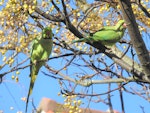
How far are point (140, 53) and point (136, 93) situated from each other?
102cm

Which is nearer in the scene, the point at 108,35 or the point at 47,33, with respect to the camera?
the point at 108,35

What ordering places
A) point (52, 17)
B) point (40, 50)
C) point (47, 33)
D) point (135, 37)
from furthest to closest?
1. point (40, 50)
2. point (47, 33)
3. point (52, 17)
4. point (135, 37)

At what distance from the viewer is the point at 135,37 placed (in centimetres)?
280

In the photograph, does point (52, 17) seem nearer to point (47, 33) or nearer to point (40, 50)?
point (47, 33)

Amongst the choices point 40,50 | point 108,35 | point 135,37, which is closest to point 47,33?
point 40,50

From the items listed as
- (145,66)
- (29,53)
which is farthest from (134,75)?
(29,53)

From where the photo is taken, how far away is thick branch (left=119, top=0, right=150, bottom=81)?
2623 millimetres

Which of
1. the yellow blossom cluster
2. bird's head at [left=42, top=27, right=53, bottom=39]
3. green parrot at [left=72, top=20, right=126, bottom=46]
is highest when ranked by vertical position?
bird's head at [left=42, top=27, right=53, bottom=39]

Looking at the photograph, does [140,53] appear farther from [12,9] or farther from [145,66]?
[12,9]

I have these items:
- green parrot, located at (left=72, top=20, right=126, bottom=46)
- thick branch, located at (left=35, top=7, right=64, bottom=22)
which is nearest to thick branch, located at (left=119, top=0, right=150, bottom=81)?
green parrot, located at (left=72, top=20, right=126, bottom=46)

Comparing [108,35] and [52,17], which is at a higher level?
[52,17]

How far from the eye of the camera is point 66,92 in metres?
3.47

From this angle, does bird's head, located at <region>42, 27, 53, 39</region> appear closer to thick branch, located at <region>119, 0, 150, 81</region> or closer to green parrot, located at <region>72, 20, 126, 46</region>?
green parrot, located at <region>72, 20, 126, 46</region>

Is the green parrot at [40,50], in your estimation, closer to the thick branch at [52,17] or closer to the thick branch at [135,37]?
the thick branch at [52,17]
